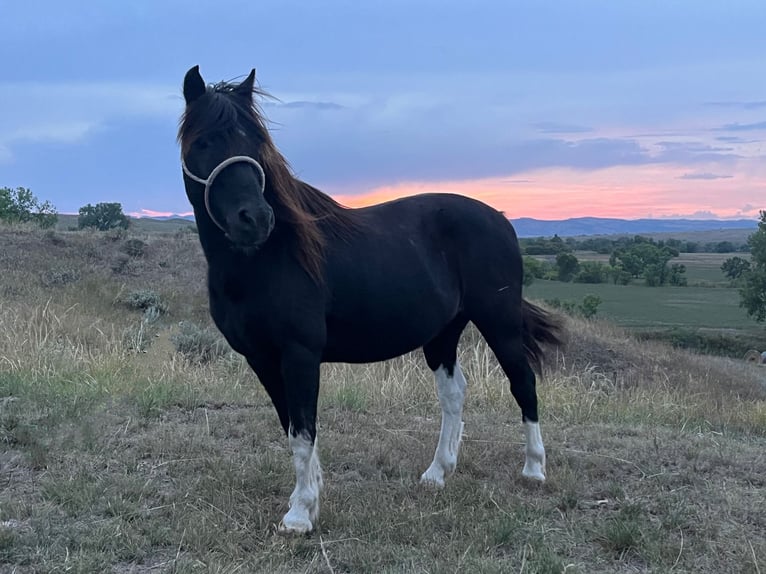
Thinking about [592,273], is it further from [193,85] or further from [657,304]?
[193,85]

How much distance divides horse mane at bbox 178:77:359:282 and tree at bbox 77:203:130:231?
105 ft

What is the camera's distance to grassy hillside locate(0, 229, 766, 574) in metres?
3.36

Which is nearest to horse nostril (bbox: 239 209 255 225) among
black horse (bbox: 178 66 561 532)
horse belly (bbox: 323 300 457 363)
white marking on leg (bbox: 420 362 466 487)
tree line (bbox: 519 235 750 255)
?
black horse (bbox: 178 66 561 532)

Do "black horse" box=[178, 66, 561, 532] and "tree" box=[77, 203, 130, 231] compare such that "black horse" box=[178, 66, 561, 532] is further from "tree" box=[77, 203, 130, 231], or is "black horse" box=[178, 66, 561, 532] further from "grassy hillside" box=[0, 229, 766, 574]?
"tree" box=[77, 203, 130, 231]

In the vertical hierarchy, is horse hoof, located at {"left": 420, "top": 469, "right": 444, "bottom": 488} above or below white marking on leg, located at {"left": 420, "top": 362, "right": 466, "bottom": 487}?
below

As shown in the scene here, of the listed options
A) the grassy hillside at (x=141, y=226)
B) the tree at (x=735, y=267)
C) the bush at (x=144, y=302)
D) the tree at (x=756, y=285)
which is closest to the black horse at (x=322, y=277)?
the bush at (x=144, y=302)

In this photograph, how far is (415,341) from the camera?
4.23 m

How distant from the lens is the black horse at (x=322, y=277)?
3.50 metres

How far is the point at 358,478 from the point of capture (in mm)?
4543

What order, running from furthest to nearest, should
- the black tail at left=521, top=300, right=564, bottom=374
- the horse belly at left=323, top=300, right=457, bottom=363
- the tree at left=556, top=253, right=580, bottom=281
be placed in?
the tree at left=556, top=253, right=580, bottom=281 < the black tail at left=521, top=300, right=564, bottom=374 < the horse belly at left=323, top=300, right=457, bottom=363

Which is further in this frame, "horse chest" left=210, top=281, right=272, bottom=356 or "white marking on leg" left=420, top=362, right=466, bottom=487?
"white marking on leg" left=420, top=362, right=466, bottom=487

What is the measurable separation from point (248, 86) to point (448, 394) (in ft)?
7.67

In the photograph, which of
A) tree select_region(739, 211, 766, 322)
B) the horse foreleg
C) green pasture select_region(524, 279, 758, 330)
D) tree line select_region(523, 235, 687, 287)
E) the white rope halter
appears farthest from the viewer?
tree line select_region(523, 235, 687, 287)

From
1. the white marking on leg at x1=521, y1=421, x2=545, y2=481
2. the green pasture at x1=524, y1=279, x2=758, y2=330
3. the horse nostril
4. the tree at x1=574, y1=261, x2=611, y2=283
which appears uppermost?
the horse nostril
